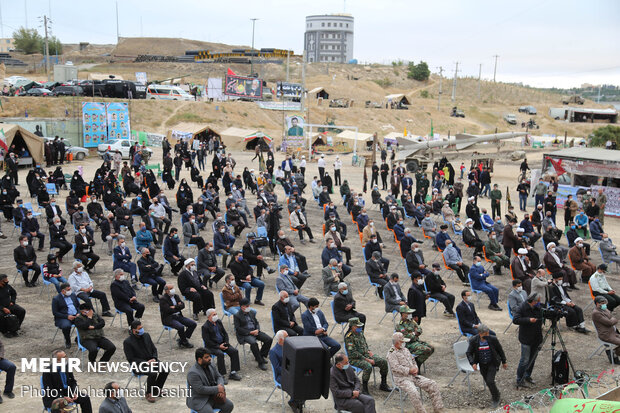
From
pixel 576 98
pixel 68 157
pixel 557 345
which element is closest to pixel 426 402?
pixel 557 345

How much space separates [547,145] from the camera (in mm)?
60188

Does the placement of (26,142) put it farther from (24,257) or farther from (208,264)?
(208,264)

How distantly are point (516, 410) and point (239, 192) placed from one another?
527 inches

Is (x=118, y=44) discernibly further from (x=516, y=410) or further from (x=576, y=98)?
(x=516, y=410)

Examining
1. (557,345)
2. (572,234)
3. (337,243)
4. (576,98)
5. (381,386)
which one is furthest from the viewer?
(576,98)

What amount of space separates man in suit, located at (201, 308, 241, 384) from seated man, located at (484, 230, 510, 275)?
8606mm

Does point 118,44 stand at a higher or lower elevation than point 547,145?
higher

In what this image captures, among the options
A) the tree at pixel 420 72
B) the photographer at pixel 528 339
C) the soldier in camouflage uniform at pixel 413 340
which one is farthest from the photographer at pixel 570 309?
the tree at pixel 420 72

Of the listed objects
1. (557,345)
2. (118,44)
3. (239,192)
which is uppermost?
(118,44)

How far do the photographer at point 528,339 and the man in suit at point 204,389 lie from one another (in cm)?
479

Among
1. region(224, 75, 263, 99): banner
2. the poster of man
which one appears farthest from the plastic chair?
region(224, 75, 263, 99): banner

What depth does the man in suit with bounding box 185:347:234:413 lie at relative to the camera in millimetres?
8008

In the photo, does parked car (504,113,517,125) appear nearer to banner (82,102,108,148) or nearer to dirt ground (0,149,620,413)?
banner (82,102,108,148)

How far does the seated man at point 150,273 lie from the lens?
1294 centimetres
